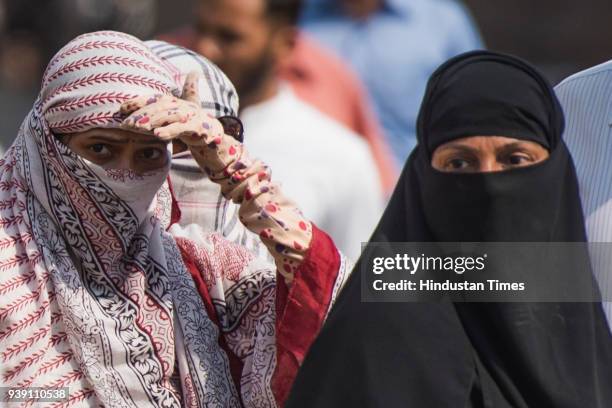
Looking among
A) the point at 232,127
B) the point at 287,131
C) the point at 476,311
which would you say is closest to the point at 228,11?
the point at 287,131

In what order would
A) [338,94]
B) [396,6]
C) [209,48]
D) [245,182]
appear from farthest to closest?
[396,6], [338,94], [209,48], [245,182]

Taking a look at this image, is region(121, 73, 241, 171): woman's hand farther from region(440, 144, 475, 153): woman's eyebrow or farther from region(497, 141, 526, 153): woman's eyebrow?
region(497, 141, 526, 153): woman's eyebrow

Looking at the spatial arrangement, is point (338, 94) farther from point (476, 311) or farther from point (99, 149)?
point (476, 311)

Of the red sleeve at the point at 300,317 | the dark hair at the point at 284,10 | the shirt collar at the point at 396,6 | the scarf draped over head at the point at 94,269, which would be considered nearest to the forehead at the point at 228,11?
the dark hair at the point at 284,10

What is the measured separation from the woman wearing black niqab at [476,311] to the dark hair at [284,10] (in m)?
3.33

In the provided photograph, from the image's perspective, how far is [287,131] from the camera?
20.9 feet

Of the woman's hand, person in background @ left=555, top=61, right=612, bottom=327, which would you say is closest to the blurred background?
person in background @ left=555, top=61, right=612, bottom=327

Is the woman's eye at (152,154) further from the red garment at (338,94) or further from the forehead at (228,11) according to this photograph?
the red garment at (338,94)

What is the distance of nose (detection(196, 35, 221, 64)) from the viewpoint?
658 centimetres

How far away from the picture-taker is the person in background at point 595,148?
12.5ft

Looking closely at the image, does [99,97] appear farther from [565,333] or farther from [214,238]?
[565,333]

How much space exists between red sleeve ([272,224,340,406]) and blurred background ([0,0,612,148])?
5.15m

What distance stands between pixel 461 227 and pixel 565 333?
0.97ft

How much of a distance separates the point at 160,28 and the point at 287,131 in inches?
214
